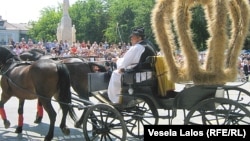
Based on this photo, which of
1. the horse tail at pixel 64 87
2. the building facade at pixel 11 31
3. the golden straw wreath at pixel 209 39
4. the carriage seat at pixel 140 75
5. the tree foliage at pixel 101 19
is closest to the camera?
the golden straw wreath at pixel 209 39

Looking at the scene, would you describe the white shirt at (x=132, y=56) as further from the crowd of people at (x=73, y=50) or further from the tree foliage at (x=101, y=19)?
the tree foliage at (x=101, y=19)

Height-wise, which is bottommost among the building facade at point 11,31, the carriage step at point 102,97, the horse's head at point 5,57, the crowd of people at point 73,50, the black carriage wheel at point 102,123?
the black carriage wheel at point 102,123

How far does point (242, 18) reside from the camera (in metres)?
5.39

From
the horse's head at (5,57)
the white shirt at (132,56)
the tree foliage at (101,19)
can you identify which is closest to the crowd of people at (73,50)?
the horse's head at (5,57)

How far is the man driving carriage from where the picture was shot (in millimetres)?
6250

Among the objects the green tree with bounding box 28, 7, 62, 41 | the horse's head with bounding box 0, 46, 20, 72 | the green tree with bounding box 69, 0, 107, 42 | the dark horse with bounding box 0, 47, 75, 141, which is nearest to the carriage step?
the dark horse with bounding box 0, 47, 75, 141

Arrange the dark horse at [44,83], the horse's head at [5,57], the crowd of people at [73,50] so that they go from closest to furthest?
the dark horse at [44,83], the horse's head at [5,57], the crowd of people at [73,50]

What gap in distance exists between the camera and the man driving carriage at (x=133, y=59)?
6.25m

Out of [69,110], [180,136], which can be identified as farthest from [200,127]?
[69,110]

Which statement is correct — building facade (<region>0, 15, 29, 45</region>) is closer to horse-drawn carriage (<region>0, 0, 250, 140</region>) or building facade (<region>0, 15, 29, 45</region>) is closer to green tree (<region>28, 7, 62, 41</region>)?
green tree (<region>28, 7, 62, 41</region>)

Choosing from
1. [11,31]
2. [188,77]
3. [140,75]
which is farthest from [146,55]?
[11,31]

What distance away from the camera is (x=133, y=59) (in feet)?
20.7

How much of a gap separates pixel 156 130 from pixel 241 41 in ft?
6.53

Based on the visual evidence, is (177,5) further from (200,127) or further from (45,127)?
(45,127)
